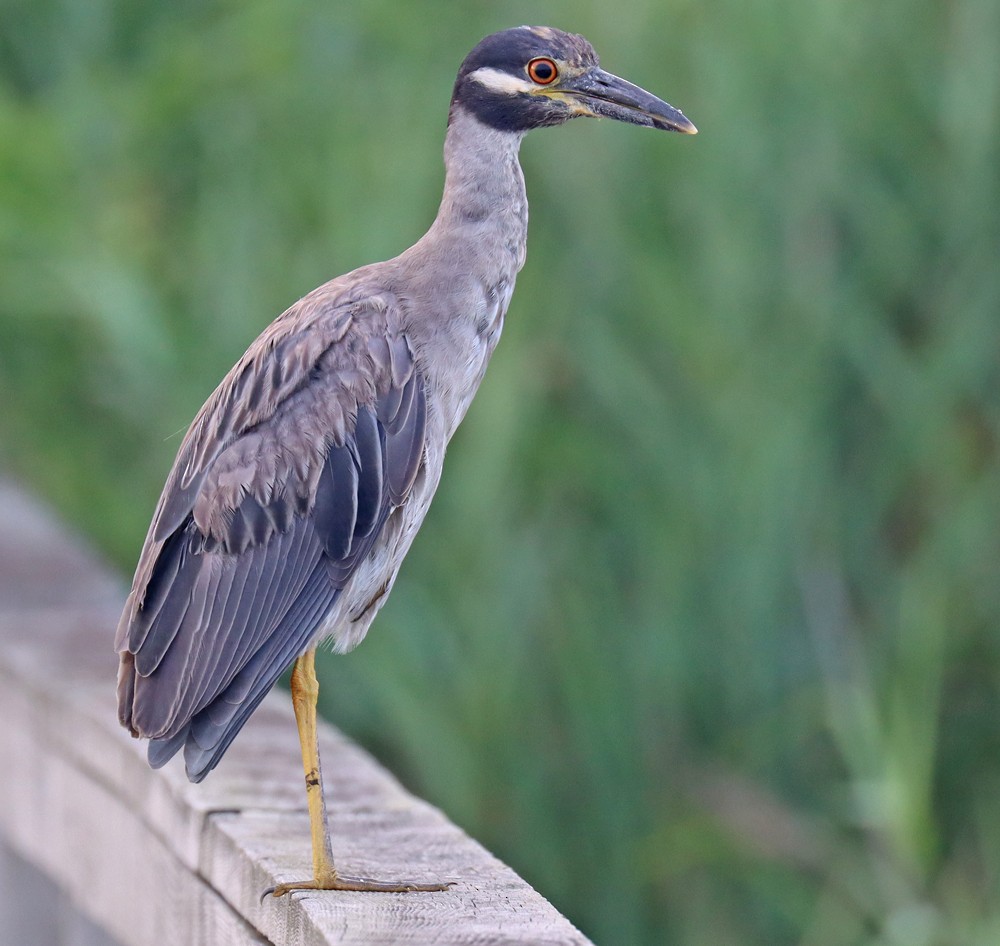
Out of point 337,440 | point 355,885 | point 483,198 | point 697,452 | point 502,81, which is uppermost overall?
point 502,81

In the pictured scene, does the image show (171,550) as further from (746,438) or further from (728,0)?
(728,0)

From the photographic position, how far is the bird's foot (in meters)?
2.03

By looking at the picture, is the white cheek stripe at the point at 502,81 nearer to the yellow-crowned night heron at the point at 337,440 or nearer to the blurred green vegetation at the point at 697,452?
the yellow-crowned night heron at the point at 337,440

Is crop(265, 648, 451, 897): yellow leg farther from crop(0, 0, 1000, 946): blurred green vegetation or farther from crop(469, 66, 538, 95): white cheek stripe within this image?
crop(0, 0, 1000, 946): blurred green vegetation

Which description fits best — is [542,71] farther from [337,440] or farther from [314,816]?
[314,816]

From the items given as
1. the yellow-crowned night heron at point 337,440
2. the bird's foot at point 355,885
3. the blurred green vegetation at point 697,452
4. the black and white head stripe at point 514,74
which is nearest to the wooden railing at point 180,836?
the bird's foot at point 355,885

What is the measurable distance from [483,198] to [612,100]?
12.2 inches

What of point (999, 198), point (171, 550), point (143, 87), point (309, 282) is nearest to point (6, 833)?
point (171, 550)

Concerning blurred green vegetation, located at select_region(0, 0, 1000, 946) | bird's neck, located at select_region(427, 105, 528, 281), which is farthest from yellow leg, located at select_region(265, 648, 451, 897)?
blurred green vegetation, located at select_region(0, 0, 1000, 946)

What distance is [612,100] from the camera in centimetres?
292

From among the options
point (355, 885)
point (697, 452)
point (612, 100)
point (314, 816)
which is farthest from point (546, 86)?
point (355, 885)

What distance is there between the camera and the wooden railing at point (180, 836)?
1942 millimetres

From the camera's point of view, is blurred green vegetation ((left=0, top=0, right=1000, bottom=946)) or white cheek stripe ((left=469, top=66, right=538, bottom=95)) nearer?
white cheek stripe ((left=469, top=66, right=538, bottom=95))

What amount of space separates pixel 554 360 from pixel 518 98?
1318 mm
